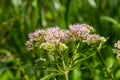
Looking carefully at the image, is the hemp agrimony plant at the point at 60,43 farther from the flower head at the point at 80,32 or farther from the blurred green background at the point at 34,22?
the blurred green background at the point at 34,22

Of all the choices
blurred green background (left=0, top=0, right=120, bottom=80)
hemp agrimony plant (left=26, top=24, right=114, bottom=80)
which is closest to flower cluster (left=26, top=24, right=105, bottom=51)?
hemp agrimony plant (left=26, top=24, right=114, bottom=80)

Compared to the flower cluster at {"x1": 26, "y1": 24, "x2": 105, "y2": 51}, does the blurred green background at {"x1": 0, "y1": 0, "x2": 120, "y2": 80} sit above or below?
above

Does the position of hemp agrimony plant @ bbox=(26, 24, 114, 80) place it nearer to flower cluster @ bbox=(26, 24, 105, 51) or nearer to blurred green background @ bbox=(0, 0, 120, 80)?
flower cluster @ bbox=(26, 24, 105, 51)

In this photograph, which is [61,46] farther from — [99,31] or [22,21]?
[22,21]

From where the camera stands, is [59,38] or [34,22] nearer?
[59,38]

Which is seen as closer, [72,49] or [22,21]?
[72,49]

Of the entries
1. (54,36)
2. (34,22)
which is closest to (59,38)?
(54,36)

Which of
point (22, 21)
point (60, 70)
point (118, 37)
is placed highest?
point (22, 21)

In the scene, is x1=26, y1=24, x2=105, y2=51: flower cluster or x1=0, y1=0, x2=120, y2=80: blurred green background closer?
x1=26, y1=24, x2=105, y2=51: flower cluster

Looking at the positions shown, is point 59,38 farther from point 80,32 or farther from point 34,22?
point 34,22

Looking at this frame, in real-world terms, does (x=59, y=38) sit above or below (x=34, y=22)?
below

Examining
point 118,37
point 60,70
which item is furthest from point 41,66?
point 118,37
